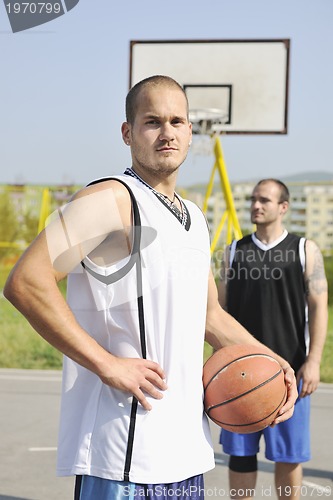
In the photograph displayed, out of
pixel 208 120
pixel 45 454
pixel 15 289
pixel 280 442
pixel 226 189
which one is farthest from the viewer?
pixel 226 189

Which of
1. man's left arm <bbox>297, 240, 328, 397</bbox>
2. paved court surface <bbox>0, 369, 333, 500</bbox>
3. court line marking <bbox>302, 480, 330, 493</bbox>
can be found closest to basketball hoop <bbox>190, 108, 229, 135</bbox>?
paved court surface <bbox>0, 369, 333, 500</bbox>

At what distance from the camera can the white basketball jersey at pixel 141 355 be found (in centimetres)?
213

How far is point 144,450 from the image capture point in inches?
84.1

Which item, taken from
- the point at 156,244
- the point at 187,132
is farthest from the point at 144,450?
the point at 187,132

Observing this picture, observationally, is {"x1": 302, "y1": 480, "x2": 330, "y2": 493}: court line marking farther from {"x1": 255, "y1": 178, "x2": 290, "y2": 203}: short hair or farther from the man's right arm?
the man's right arm

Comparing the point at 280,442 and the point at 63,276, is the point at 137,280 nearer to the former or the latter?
the point at 63,276

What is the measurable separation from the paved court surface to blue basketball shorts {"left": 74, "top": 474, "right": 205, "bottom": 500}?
8.60ft

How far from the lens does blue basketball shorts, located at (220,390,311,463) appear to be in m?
4.27

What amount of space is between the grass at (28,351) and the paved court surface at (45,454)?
173 centimetres

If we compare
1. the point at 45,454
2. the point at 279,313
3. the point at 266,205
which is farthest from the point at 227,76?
the point at 279,313

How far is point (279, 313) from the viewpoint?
4.48m

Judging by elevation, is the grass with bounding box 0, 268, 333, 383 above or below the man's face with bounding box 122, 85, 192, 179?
below

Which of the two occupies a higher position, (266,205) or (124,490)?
(266,205)

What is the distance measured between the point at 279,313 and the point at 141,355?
7.96 feet
